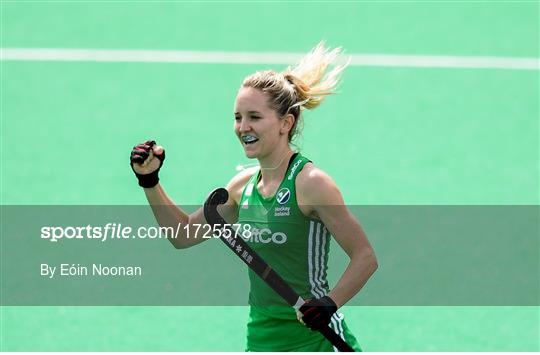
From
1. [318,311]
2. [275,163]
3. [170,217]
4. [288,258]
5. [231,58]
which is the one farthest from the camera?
[231,58]

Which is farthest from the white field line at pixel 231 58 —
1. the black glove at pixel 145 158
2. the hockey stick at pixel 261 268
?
the hockey stick at pixel 261 268

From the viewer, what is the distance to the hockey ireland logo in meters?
5.55

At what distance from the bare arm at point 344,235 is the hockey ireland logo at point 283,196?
115mm

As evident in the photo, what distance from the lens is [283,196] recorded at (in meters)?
5.56

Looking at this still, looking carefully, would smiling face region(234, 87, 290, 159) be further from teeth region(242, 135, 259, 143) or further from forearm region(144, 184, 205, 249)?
forearm region(144, 184, 205, 249)

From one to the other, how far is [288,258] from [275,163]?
0.46 meters

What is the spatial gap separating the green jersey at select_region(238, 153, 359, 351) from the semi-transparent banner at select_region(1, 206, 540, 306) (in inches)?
103

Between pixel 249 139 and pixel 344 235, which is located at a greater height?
pixel 249 139

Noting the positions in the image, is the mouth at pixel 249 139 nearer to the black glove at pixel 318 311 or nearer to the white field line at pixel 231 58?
the black glove at pixel 318 311

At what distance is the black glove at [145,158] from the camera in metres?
5.61

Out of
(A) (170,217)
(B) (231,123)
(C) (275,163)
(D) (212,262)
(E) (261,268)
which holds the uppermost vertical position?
(B) (231,123)

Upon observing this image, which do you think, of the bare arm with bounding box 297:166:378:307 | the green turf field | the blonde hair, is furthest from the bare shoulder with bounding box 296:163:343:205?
the green turf field

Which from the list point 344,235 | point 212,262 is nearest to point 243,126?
point 344,235

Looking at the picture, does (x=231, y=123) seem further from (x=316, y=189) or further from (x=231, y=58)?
(x=316, y=189)
